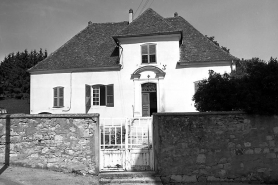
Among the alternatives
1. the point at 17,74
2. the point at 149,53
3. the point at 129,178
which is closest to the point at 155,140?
the point at 129,178

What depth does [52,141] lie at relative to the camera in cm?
798

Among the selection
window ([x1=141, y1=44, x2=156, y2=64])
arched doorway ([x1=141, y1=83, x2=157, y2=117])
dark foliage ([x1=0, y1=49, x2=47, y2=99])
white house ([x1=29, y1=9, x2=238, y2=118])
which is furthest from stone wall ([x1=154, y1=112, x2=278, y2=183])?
dark foliage ([x1=0, y1=49, x2=47, y2=99])

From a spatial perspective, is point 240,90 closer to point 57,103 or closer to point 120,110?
point 120,110

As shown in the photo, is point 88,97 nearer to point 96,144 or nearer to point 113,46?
point 113,46

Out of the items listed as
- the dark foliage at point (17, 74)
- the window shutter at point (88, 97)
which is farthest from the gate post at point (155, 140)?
the dark foliage at point (17, 74)

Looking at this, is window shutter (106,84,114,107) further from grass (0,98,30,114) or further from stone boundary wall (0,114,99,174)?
grass (0,98,30,114)

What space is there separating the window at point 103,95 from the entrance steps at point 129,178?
10.7m

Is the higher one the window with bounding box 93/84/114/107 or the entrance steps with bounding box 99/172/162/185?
the window with bounding box 93/84/114/107

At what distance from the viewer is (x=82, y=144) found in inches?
309

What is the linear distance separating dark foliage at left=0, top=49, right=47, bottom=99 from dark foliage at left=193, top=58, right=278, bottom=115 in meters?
40.5

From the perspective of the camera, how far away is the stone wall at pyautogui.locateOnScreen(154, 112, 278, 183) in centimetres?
765

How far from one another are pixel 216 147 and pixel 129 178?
2918mm

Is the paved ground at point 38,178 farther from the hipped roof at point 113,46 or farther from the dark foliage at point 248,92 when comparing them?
the hipped roof at point 113,46

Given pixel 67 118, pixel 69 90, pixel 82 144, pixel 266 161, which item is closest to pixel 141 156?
pixel 82 144
